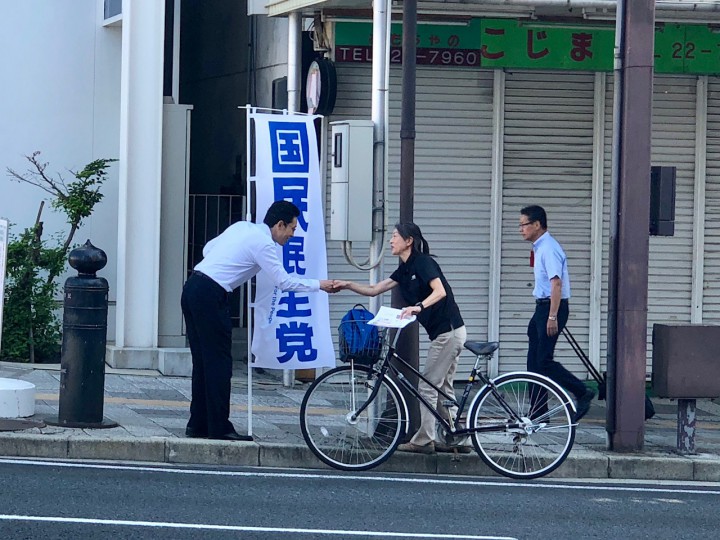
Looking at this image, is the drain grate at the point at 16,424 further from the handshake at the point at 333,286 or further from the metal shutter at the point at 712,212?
the metal shutter at the point at 712,212

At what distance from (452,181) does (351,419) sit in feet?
18.2

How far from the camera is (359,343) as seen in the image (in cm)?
937

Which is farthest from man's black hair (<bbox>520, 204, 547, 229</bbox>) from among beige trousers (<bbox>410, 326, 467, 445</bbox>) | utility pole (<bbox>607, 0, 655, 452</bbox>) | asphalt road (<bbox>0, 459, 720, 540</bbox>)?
asphalt road (<bbox>0, 459, 720, 540</bbox>)

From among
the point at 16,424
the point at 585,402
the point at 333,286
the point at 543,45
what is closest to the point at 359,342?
the point at 333,286

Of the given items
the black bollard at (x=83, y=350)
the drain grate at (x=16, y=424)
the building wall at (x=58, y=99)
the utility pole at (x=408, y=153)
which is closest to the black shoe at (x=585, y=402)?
the utility pole at (x=408, y=153)

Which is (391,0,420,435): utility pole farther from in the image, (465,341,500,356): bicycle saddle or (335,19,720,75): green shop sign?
(335,19,720,75): green shop sign

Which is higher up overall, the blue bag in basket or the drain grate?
the blue bag in basket

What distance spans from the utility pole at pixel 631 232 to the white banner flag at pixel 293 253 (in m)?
2.35

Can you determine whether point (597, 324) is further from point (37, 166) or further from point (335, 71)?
point (37, 166)

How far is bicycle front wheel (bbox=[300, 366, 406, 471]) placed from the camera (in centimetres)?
928

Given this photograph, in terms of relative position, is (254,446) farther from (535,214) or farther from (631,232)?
(631,232)

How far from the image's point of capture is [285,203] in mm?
9656

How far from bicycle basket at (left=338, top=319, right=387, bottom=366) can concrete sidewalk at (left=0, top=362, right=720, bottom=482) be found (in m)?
0.82

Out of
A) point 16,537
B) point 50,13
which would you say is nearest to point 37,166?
point 50,13
